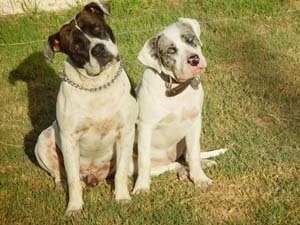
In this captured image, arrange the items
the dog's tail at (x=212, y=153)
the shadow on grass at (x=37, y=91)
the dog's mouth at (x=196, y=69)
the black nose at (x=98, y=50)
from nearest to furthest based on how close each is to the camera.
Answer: the black nose at (x=98, y=50)
the dog's mouth at (x=196, y=69)
the dog's tail at (x=212, y=153)
the shadow on grass at (x=37, y=91)

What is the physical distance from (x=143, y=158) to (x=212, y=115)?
4.69 feet

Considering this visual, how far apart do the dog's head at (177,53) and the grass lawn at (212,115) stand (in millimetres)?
930

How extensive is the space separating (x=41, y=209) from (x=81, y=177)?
45 cm

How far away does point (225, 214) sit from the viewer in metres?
4.73

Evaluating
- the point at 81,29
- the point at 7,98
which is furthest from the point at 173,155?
the point at 7,98

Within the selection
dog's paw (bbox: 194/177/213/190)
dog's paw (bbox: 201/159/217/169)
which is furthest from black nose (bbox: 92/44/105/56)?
dog's paw (bbox: 201/159/217/169)

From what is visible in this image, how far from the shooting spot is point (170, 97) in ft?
16.4

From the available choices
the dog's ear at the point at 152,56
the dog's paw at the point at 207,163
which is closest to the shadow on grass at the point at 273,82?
the dog's paw at the point at 207,163

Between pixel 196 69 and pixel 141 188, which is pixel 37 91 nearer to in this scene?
pixel 141 188

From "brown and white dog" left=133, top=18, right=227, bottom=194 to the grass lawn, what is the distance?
0.21 meters

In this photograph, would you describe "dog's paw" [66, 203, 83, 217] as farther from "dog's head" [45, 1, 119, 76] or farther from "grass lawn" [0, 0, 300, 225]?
"dog's head" [45, 1, 119, 76]

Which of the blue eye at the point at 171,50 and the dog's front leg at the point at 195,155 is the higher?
the blue eye at the point at 171,50

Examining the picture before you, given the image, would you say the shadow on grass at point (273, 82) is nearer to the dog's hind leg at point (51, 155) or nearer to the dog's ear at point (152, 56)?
the dog's ear at point (152, 56)

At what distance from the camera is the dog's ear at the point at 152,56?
16.3 feet
